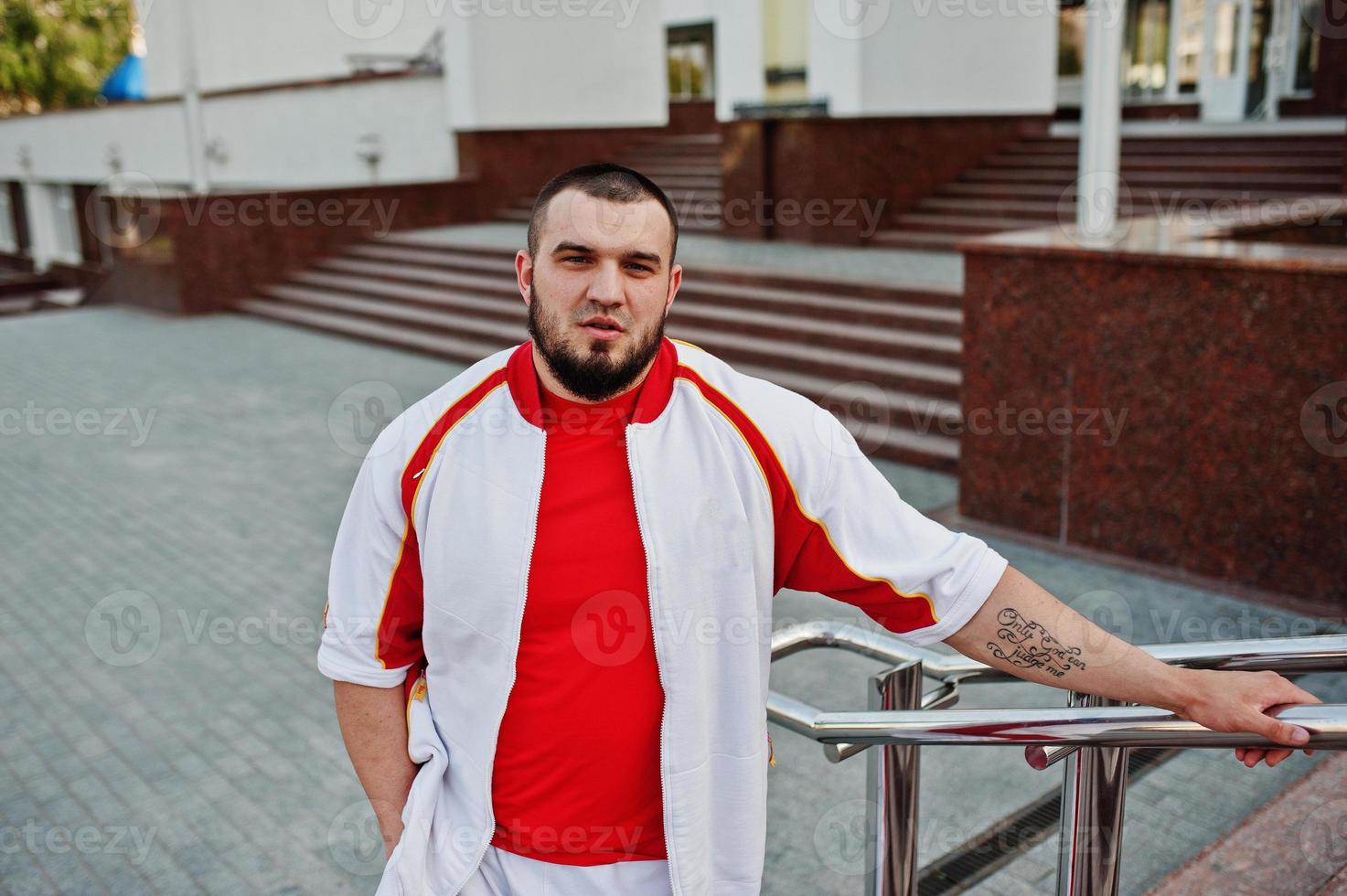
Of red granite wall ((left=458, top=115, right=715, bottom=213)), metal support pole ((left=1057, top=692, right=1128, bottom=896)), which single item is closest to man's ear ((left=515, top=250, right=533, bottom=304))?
metal support pole ((left=1057, top=692, right=1128, bottom=896))

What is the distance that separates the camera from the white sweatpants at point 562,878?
2.10 m

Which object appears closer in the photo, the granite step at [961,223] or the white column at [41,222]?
the granite step at [961,223]

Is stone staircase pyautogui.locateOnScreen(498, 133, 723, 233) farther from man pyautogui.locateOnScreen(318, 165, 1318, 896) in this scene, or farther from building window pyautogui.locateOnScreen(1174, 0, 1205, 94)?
man pyautogui.locateOnScreen(318, 165, 1318, 896)

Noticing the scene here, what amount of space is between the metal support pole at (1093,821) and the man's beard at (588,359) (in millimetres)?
1114

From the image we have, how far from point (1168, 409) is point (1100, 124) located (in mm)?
1779

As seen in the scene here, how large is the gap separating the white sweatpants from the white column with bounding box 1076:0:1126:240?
515cm

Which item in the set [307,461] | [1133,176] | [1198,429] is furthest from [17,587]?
[1133,176]


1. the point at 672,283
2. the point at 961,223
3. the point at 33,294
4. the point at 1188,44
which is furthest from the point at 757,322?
the point at 33,294

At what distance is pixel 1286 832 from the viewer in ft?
11.1

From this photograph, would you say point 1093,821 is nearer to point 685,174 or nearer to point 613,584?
point 613,584

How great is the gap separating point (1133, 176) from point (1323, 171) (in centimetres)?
184

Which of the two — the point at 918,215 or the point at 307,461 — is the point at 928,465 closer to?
the point at 307,461

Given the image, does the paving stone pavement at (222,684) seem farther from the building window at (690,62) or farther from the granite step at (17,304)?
the building window at (690,62)

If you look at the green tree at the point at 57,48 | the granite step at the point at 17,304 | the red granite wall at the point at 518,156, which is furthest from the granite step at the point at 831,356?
the green tree at the point at 57,48
